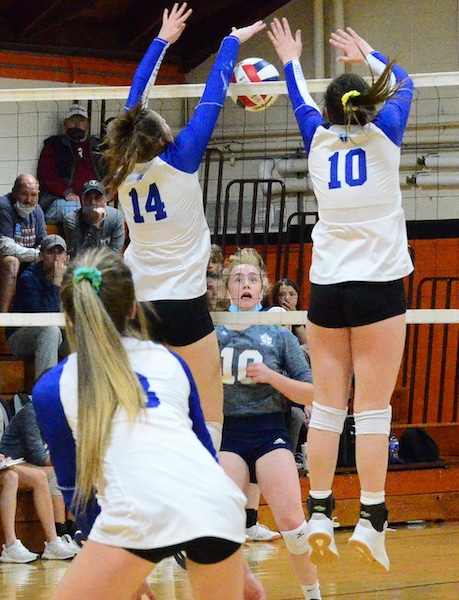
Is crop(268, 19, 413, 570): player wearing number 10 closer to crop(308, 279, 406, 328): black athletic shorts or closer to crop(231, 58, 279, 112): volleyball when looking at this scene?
crop(308, 279, 406, 328): black athletic shorts

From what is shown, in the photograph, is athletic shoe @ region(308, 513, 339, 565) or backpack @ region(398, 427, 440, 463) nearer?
athletic shoe @ region(308, 513, 339, 565)

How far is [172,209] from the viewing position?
4.01m

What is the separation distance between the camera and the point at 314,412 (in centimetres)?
396

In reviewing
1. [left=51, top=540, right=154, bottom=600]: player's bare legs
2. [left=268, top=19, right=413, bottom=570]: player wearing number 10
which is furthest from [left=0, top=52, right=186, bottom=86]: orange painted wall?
[left=51, top=540, right=154, bottom=600]: player's bare legs

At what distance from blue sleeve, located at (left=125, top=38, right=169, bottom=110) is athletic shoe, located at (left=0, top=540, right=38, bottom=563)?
126 inches

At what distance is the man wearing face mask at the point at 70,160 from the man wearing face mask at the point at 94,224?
1192 millimetres

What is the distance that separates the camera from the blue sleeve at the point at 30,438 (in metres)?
6.47

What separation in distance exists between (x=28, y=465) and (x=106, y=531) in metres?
4.19

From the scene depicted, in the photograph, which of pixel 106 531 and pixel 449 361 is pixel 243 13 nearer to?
pixel 449 361

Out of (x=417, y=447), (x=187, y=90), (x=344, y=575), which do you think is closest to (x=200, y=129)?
(x=187, y=90)

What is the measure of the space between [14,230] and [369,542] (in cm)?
469

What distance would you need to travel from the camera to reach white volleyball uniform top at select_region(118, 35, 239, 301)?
397cm

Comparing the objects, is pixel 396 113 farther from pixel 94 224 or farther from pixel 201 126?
pixel 94 224

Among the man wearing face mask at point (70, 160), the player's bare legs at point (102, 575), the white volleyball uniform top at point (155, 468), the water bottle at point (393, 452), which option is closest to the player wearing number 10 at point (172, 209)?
the white volleyball uniform top at point (155, 468)
